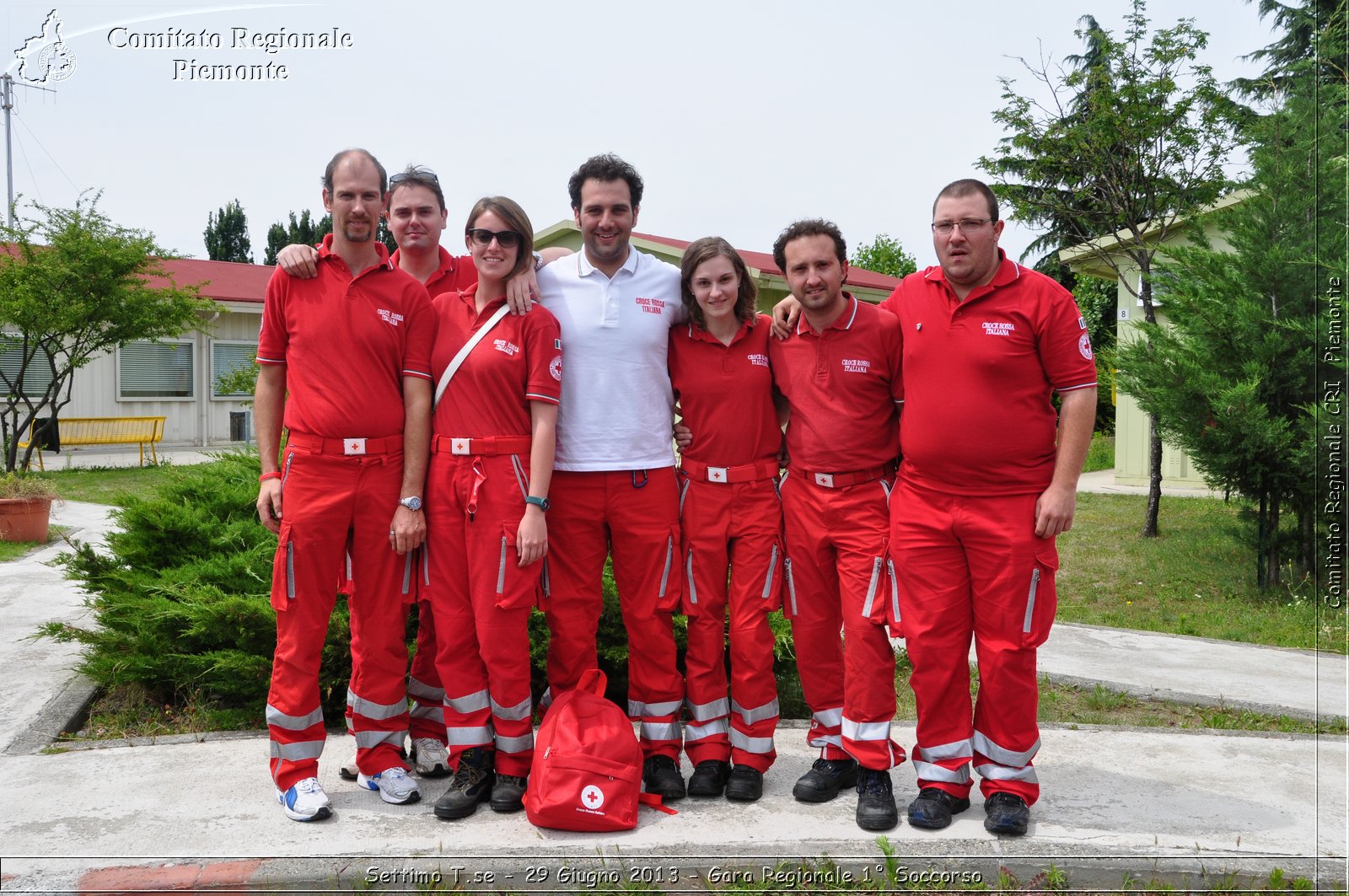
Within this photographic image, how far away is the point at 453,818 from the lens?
12.8 feet

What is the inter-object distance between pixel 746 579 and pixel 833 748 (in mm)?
798

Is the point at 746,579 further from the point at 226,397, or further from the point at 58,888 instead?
the point at 226,397

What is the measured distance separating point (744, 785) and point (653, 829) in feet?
1.50

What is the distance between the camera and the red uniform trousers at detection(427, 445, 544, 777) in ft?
12.8

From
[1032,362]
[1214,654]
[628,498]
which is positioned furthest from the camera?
[1214,654]

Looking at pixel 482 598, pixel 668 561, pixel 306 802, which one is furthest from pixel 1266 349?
pixel 306 802

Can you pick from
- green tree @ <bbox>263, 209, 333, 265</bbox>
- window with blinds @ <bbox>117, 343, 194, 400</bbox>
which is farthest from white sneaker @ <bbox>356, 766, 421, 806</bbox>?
green tree @ <bbox>263, 209, 333, 265</bbox>

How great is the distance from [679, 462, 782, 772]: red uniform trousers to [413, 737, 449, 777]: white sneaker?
3.53 feet

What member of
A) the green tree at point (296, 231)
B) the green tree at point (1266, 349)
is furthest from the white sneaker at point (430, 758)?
the green tree at point (296, 231)

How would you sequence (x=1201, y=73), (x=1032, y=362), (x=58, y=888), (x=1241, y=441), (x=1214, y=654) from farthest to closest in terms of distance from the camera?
(x=1201, y=73)
(x=1241, y=441)
(x=1214, y=654)
(x=1032, y=362)
(x=58, y=888)

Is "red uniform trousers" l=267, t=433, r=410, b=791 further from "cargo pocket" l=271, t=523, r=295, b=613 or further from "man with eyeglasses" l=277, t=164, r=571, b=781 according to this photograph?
"man with eyeglasses" l=277, t=164, r=571, b=781

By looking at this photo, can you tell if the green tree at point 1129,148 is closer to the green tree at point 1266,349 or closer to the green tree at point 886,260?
the green tree at point 1266,349

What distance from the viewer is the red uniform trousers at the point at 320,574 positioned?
153 inches

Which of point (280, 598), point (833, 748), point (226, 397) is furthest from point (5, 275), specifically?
point (833, 748)
